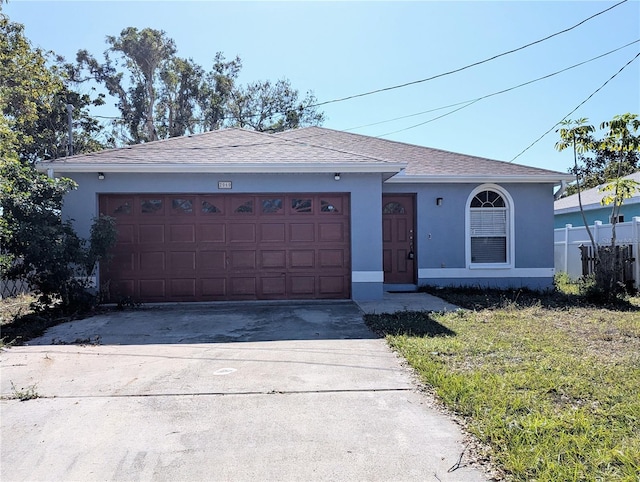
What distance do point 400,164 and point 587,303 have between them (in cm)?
482

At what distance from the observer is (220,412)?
3.96 metres

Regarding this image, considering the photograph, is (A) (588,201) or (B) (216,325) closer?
(B) (216,325)

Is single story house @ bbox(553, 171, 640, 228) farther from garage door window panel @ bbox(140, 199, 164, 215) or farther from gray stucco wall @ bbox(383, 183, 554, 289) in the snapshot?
garage door window panel @ bbox(140, 199, 164, 215)

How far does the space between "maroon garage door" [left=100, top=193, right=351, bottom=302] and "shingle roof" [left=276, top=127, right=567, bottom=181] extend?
2946 millimetres

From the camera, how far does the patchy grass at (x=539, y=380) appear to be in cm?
309

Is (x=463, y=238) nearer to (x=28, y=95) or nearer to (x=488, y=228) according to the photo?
(x=488, y=228)

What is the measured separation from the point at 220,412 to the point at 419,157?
10045 millimetres

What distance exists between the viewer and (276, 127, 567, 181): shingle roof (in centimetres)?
1125

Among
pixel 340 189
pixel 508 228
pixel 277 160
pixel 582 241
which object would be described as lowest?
pixel 582 241

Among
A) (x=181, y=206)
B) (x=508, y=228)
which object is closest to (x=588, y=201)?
(x=508, y=228)

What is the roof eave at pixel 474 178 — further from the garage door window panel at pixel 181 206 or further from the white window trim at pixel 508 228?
the garage door window panel at pixel 181 206

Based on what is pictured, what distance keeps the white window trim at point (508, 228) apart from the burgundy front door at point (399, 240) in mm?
1329

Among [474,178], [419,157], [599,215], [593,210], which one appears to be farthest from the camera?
[599,215]

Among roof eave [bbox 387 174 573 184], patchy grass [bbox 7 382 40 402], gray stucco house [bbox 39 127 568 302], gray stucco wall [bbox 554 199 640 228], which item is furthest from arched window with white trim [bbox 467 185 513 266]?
patchy grass [bbox 7 382 40 402]
